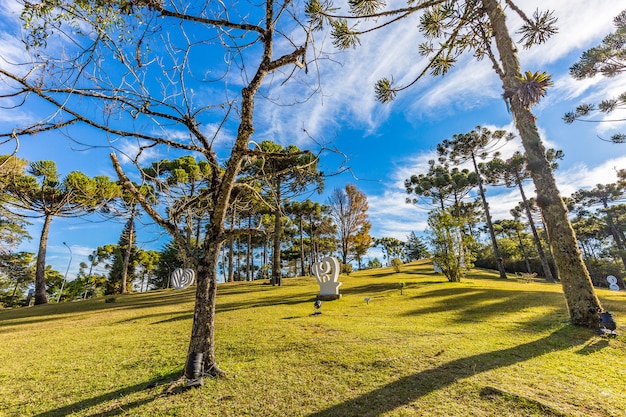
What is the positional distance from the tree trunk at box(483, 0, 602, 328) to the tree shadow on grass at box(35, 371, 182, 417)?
7.01m

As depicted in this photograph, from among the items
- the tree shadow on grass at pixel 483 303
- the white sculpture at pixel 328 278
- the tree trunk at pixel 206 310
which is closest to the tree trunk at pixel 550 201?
the tree shadow on grass at pixel 483 303

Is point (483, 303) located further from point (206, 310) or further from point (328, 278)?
point (206, 310)

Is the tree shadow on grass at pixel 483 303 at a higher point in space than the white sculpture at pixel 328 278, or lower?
lower

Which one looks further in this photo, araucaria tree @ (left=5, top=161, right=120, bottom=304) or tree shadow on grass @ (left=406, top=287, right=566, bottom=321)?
araucaria tree @ (left=5, top=161, right=120, bottom=304)

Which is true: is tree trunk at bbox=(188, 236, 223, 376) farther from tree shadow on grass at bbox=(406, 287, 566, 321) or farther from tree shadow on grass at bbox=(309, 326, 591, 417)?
tree shadow on grass at bbox=(406, 287, 566, 321)

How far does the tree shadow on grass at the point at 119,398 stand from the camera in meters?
2.69

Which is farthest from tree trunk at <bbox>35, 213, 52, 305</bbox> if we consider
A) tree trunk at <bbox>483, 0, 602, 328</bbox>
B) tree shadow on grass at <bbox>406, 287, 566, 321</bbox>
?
tree trunk at <bbox>483, 0, 602, 328</bbox>

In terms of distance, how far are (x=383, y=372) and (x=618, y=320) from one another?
574 cm

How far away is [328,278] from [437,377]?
817 cm

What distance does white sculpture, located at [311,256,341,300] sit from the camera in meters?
10.6

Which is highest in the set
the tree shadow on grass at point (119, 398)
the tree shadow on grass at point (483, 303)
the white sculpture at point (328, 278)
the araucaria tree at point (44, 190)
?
the araucaria tree at point (44, 190)

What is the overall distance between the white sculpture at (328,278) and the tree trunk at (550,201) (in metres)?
6.99

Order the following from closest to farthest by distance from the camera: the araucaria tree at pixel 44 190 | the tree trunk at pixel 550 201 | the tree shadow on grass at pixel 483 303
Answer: the tree trunk at pixel 550 201, the tree shadow on grass at pixel 483 303, the araucaria tree at pixel 44 190

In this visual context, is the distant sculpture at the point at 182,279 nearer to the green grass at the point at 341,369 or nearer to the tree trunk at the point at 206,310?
the green grass at the point at 341,369
